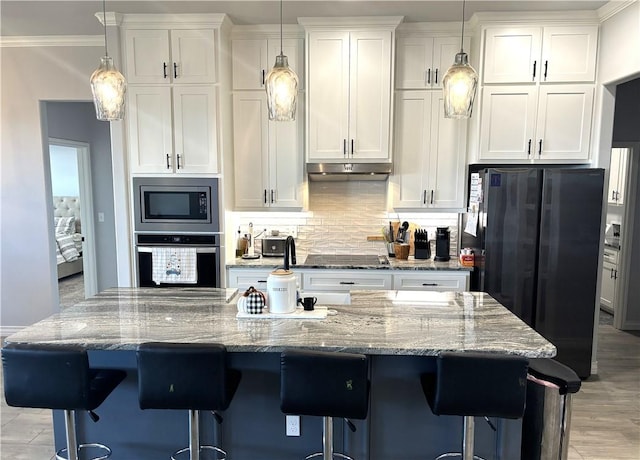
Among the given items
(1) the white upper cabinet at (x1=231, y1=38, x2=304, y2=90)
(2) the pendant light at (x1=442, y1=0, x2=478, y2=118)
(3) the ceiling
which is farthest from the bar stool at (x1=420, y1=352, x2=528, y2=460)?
(1) the white upper cabinet at (x1=231, y1=38, x2=304, y2=90)

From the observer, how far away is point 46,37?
3.87 metres

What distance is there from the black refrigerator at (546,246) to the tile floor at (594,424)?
1.20 ft

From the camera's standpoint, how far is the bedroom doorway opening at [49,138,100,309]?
17.4 ft

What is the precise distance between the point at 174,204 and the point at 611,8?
146 inches

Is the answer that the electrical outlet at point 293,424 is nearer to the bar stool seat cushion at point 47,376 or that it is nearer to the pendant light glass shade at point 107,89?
the bar stool seat cushion at point 47,376

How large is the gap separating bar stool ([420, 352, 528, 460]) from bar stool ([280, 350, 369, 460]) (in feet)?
1.05

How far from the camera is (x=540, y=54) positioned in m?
3.41

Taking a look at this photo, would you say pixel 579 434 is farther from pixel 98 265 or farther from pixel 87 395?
pixel 98 265

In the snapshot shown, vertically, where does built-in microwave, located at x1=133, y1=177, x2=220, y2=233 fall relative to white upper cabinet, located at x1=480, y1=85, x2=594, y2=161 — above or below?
below

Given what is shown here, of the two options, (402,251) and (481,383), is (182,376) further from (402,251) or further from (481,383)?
(402,251)

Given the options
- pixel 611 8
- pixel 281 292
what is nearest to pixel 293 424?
pixel 281 292

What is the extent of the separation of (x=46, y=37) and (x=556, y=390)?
4820mm

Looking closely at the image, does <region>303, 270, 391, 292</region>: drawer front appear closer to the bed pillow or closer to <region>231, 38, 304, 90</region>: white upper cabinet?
<region>231, 38, 304, 90</region>: white upper cabinet

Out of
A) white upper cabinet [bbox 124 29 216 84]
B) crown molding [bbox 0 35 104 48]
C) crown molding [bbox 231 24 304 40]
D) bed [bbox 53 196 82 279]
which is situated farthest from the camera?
A: bed [bbox 53 196 82 279]
